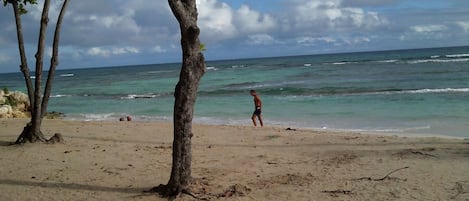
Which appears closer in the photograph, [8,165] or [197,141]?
[8,165]

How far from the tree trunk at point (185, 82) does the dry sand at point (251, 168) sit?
1.49 feet

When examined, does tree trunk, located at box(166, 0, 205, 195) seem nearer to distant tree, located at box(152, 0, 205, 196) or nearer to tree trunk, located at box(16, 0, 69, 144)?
distant tree, located at box(152, 0, 205, 196)

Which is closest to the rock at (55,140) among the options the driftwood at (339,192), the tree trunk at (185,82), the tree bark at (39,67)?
the tree bark at (39,67)

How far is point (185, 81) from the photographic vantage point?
16.8 feet

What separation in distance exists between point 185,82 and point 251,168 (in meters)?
2.50

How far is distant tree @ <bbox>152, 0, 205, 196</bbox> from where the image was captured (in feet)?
16.4

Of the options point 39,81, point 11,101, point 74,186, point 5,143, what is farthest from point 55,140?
point 11,101

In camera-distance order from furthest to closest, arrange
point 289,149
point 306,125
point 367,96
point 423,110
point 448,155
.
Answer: point 367,96
point 423,110
point 306,125
point 289,149
point 448,155

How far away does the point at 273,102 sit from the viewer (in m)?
23.5

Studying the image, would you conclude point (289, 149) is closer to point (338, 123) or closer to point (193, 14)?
point (193, 14)

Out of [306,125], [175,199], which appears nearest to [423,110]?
[306,125]

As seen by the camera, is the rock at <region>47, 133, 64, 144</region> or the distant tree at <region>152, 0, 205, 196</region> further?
the rock at <region>47, 133, 64, 144</region>

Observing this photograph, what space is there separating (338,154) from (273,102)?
1536cm

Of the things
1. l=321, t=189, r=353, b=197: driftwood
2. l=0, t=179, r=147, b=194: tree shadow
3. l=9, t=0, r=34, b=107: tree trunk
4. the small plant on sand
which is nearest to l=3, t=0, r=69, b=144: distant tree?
l=9, t=0, r=34, b=107: tree trunk
